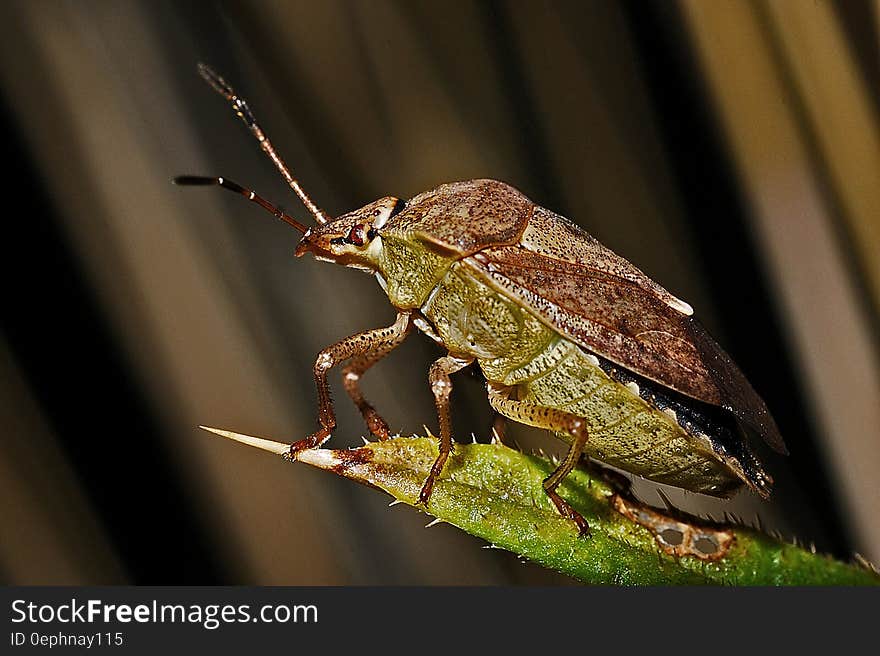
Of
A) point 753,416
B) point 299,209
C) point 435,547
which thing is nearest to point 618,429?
point 753,416

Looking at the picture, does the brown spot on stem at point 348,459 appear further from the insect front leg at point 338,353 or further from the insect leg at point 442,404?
the insect front leg at point 338,353

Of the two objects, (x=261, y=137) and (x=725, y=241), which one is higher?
(x=261, y=137)

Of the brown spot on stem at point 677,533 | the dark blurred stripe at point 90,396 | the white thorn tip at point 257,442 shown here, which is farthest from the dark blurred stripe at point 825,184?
the dark blurred stripe at point 90,396

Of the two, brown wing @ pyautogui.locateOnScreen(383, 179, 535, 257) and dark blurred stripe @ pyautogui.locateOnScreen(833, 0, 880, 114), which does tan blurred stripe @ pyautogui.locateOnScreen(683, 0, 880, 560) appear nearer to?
dark blurred stripe @ pyautogui.locateOnScreen(833, 0, 880, 114)

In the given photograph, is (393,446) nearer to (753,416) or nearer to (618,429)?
(618,429)

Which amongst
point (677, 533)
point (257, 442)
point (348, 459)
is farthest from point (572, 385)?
point (257, 442)

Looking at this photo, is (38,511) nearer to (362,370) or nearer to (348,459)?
(362,370)
